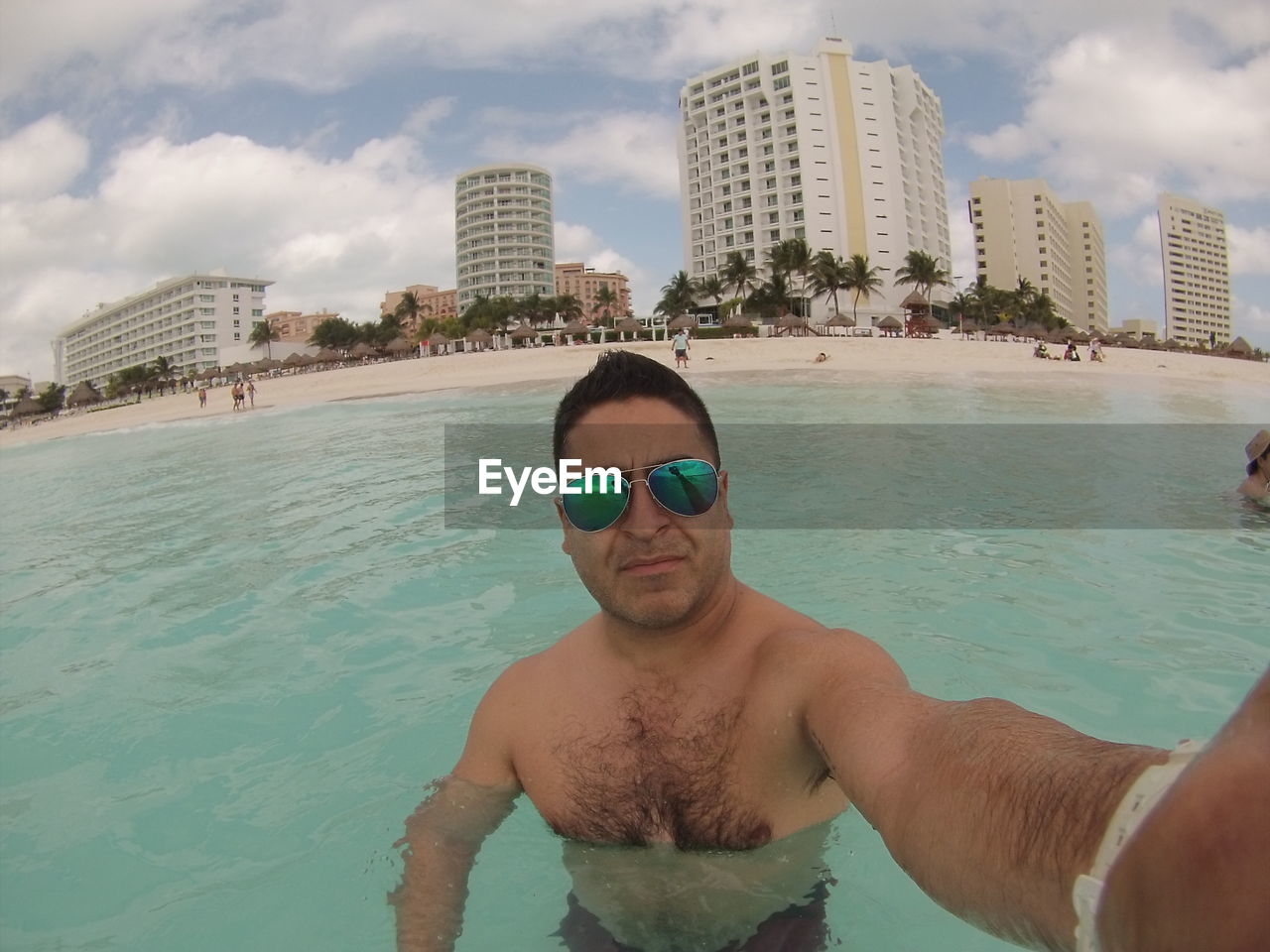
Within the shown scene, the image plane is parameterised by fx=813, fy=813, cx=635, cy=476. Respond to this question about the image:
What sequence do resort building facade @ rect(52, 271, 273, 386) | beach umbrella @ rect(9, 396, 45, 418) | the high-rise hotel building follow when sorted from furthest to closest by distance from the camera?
1. the high-rise hotel building
2. resort building facade @ rect(52, 271, 273, 386)
3. beach umbrella @ rect(9, 396, 45, 418)

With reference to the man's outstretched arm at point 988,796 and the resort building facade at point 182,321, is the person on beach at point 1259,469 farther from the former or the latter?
the resort building facade at point 182,321

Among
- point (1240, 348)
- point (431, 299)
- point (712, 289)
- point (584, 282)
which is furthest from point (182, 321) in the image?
point (1240, 348)

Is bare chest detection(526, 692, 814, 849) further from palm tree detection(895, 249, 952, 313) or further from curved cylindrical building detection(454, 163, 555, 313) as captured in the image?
curved cylindrical building detection(454, 163, 555, 313)

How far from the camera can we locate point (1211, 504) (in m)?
7.28

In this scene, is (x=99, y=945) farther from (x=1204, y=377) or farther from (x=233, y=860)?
(x=1204, y=377)

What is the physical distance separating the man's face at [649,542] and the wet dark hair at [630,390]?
0.05 metres

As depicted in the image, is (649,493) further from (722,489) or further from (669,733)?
(669,733)

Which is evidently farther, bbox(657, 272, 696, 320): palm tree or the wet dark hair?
bbox(657, 272, 696, 320): palm tree

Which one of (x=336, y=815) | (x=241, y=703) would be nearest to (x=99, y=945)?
(x=336, y=815)

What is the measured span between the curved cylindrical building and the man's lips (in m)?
132

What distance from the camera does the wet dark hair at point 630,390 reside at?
6.11 ft

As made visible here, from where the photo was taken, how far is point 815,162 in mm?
81375

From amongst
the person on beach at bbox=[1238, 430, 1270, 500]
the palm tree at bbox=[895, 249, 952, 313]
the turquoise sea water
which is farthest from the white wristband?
the palm tree at bbox=[895, 249, 952, 313]

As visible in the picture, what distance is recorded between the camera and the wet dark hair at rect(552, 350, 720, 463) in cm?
186
